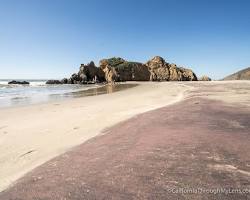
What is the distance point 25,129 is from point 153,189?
529 centimetres

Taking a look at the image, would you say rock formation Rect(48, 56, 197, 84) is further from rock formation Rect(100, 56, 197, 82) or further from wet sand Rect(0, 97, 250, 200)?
wet sand Rect(0, 97, 250, 200)

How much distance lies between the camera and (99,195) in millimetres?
2670

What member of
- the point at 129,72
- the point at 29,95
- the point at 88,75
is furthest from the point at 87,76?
the point at 29,95

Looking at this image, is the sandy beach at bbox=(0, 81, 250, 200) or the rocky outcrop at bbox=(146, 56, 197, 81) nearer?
the sandy beach at bbox=(0, 81, 250, 200)

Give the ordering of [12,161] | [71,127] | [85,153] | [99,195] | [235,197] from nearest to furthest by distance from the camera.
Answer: [235,197], [99,195], [85,153], [12,161], [71,127]

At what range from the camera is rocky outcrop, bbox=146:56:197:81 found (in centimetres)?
7388

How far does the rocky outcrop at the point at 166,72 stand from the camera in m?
73.9

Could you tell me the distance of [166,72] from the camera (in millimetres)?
74750

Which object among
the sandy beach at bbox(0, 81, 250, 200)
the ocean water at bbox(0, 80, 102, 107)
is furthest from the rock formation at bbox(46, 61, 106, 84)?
the sandy beach at bbox(0, 81, 250, 200)

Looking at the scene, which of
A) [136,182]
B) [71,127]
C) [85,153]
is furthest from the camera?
[71,127]

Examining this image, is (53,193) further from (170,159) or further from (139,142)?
(139,142)

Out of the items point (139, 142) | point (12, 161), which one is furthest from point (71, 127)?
point (139, 142)

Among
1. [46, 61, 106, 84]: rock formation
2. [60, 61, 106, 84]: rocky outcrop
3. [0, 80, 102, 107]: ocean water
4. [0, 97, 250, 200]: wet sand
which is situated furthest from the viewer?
[60, 61, 106, 84]: rocky outcrop

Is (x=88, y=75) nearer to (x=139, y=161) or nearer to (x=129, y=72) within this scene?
(x=129, y=72)
